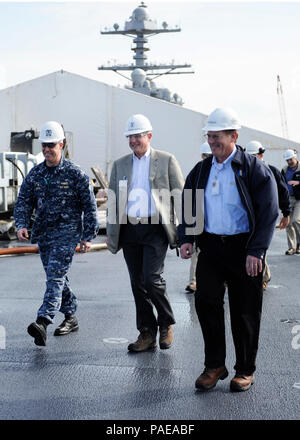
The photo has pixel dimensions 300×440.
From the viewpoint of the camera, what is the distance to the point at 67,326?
6.38 meters

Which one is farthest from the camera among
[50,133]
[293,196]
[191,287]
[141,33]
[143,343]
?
[141,33]

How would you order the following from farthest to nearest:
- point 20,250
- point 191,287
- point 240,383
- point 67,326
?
point 20,250 < point 191,287 < point 67,326 < point 240,383

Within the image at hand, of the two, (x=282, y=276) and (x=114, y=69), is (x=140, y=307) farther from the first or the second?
(x=114, y=69)

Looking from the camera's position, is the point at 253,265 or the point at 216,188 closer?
the point at 253,265

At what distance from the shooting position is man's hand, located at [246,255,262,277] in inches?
175

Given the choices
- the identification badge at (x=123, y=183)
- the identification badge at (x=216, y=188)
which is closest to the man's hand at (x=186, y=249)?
the identification badge at (x=216, y=188)

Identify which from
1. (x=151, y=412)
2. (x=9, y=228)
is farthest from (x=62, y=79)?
(x=151, y=412)

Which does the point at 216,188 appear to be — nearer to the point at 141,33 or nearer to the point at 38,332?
the point at 38,332

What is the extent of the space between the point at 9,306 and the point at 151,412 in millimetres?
3941

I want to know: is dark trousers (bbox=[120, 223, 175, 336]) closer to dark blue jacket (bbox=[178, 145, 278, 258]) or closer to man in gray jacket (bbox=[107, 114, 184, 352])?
man in gray jacket (bbox=[107, 114, 184, 352])

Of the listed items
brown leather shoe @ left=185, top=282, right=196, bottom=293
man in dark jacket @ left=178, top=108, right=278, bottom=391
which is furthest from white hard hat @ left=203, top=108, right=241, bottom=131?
brown leather shoe @ left=185, top=282, right=196, bottom=293

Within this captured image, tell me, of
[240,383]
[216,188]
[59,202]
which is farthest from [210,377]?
[59,202]

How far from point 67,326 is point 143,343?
1.01 m

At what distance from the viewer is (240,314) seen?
4656 mm
